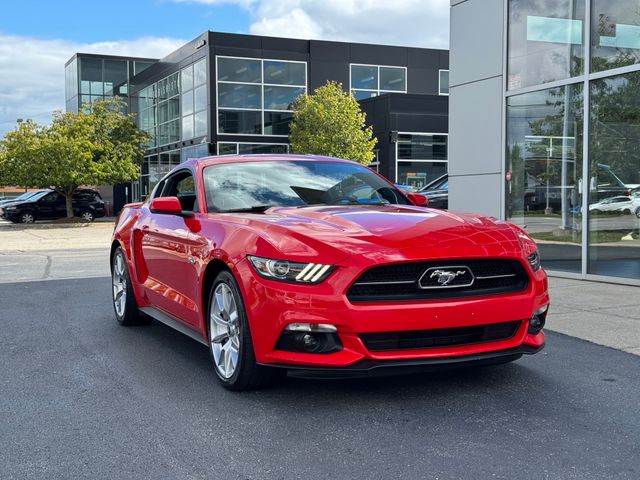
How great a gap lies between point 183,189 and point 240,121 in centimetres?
2933

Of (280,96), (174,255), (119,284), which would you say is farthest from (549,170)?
(280,96)

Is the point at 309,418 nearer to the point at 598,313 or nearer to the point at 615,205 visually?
the point at 598,313

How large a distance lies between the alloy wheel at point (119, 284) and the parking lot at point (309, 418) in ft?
2.61

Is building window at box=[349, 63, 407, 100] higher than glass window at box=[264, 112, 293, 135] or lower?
higher

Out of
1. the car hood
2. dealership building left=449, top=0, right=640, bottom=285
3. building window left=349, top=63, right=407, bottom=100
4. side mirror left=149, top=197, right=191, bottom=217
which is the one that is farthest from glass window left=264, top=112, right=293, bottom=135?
the car hood

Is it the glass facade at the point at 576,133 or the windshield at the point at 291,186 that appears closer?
the windshield at the point at 291,186

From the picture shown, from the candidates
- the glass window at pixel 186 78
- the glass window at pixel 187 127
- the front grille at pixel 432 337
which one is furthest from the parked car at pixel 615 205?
the glass window at pixel 186 78

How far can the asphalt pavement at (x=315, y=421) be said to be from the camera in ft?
11.0

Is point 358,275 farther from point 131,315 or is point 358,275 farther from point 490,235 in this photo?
point 131,315

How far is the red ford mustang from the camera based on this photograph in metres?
3.95

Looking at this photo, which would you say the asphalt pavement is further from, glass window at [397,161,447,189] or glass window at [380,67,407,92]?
glass window at [380,67,407,92]

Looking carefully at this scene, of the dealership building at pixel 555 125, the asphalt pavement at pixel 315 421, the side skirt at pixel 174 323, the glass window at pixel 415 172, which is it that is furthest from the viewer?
the glass window at pixel 415 172

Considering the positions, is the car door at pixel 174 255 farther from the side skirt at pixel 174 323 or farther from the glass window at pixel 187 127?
the glass window at pixel 187 127

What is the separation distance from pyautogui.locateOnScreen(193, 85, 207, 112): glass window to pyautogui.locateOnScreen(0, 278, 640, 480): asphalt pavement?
3028 centimetres
